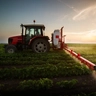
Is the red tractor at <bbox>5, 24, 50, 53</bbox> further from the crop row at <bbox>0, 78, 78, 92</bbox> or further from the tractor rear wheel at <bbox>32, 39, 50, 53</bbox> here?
the crop row at <bbox>0, 78, 78, 92</bbox>

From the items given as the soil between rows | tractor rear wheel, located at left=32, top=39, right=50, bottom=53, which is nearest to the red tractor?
tractor rear wheel, located at left=32, top=39, right=50, bottom=53

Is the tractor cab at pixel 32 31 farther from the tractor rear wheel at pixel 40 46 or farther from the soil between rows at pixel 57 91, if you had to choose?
the soil between rows at pixel 57 91

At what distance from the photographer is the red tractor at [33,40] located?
1252 centimetres

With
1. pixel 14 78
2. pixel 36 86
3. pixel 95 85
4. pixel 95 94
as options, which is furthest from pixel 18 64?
pixel 95 94

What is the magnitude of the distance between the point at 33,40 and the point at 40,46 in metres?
0.71

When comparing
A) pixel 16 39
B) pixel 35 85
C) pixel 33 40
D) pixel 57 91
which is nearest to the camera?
pixel 57 91

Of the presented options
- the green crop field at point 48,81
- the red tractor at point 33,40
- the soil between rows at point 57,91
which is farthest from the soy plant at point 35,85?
the red tractor at point 33,40

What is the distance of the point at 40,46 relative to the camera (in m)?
12.6

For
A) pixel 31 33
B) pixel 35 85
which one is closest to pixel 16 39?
pixel 31 33

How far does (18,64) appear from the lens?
320 inches

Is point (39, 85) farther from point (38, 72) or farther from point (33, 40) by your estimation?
point (33, 40)

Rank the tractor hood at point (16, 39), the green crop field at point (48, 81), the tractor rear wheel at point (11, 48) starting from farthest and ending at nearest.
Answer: the tractor hood at point (16, 39) < the tractor rear wheel at point (11, 48) < the green crop field at point (48, 81)

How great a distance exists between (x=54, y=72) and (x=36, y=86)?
5.03ft

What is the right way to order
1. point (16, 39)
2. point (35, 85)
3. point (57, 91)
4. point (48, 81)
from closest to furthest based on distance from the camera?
point (57, 91)
point (35, 85)
point (48, 81)
point (16, 39)
